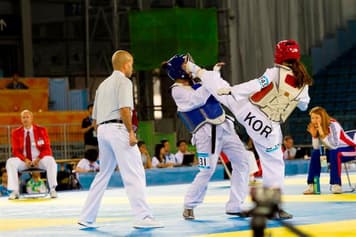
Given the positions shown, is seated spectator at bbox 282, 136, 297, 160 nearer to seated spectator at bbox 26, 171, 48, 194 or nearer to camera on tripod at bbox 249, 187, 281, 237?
seated spectator at bbox 26, 171, 48, 194

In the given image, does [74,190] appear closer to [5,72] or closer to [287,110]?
[287,110]

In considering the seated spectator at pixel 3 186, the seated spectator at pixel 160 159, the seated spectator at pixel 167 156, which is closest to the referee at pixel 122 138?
the seated spectator at pixel 3 186

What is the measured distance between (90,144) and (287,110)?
36.5 feet

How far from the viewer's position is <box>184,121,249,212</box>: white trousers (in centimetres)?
768

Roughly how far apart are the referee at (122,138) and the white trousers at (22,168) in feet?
19.9

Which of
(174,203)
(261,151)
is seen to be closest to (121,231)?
(261,151)

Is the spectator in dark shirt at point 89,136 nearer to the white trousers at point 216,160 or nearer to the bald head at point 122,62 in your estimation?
the white trousers at point 216,160

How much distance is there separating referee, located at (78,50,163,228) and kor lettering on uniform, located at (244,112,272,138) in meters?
1.04

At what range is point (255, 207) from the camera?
2.11m

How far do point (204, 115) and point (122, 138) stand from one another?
971 millimetres

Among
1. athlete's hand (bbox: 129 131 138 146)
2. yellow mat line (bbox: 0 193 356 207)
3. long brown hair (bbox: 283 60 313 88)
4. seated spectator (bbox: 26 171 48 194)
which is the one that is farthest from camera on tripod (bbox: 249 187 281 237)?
seated spectator (bbox: 26 171 48 194)

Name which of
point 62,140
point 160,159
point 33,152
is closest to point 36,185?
point 33,152

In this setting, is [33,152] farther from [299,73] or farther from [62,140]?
[299,73]

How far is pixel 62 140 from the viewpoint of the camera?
19.9 m
